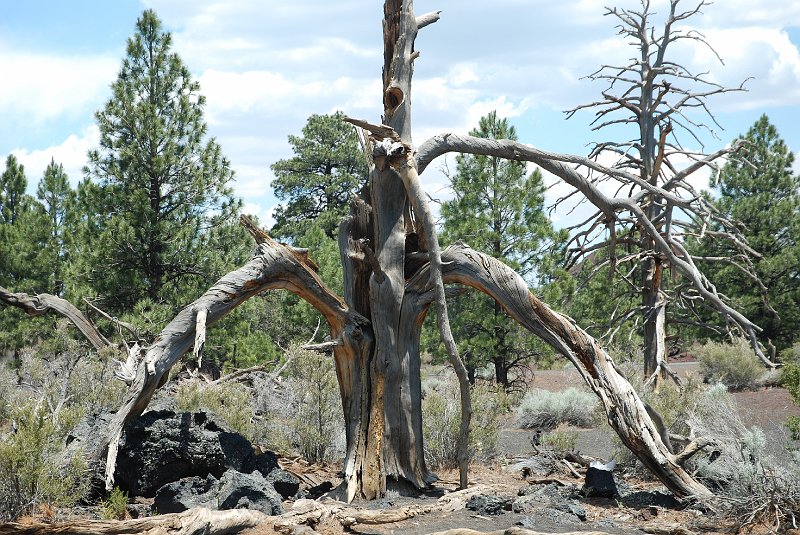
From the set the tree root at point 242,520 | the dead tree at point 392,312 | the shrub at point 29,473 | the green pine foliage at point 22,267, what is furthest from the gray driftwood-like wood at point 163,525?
the green pine foliage at point 22,267

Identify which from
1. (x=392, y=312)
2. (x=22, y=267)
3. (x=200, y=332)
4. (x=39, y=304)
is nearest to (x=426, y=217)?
(x=392, y=312)

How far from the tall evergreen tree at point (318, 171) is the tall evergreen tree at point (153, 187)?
19068 mm

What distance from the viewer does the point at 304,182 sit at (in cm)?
3872

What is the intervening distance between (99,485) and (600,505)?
4.95 metres

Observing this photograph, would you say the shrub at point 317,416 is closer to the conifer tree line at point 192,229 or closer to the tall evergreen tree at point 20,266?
the conifer tree line at point 192,229

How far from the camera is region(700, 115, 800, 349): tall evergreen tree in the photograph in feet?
85.6

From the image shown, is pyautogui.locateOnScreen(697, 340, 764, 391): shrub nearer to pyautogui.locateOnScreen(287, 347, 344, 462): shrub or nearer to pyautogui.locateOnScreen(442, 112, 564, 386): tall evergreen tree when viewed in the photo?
pyautogui.locateOnScreen(442, 112, 564, 386): tall evergreen tree

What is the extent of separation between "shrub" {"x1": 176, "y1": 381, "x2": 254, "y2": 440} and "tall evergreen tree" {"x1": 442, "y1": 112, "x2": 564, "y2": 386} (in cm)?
797

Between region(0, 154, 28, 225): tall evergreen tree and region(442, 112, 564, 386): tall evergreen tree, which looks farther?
region(0, 154, 28, 225): tall evergreen tree

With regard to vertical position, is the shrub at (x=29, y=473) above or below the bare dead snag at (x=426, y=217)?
below

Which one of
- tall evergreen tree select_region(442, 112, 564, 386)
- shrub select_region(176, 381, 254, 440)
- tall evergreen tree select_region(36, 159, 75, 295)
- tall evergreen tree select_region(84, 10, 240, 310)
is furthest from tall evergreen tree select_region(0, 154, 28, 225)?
shrub select_region(176, 381, 254, 440)

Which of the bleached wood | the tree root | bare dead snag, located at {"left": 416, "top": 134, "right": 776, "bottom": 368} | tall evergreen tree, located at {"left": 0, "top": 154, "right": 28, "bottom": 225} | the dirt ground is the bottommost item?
the dirt ground

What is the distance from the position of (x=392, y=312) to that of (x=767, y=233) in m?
21.0

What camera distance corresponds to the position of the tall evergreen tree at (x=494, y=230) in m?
19.0
